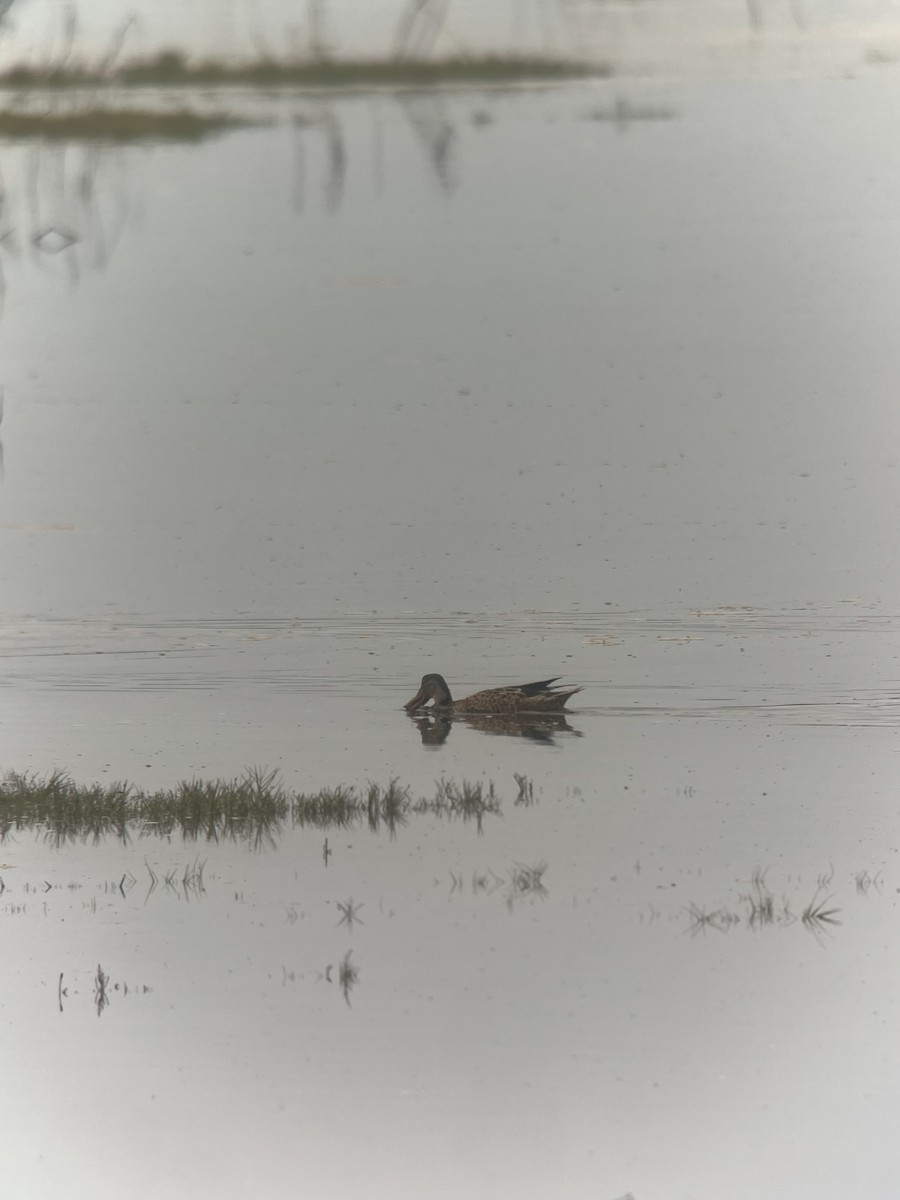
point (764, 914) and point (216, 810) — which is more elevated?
point (216, 810)

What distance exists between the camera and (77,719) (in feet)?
68.2

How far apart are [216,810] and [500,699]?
940 centimetres

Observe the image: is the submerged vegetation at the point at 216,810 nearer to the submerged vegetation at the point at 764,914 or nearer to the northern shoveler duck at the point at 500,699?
the submerged vegetation at the point at 764,914

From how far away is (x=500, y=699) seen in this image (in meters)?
22.0

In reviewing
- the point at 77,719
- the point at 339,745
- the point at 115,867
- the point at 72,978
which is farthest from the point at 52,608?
the point at 72,978

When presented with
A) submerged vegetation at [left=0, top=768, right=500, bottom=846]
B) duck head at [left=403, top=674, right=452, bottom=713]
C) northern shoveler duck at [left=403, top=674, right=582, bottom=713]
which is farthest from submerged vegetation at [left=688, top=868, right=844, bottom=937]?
duck head at [left=403, top=674, right=452, bottom=713]

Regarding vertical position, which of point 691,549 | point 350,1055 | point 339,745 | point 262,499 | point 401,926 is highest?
point 262,499

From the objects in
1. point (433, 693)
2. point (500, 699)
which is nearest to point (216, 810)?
point (500, 699)

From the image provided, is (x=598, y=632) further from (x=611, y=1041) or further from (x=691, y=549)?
(x=611, y=1041)

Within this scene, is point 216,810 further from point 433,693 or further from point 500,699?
point 433,693

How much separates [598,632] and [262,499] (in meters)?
32.9

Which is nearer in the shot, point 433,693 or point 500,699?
point 500,699

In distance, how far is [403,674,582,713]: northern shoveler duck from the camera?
2141 cm

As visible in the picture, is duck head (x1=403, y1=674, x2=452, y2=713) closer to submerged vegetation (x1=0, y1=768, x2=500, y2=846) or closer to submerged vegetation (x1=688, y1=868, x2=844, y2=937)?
submerged vegetation (x1=0, y1=768, x2=500, y2=846)
